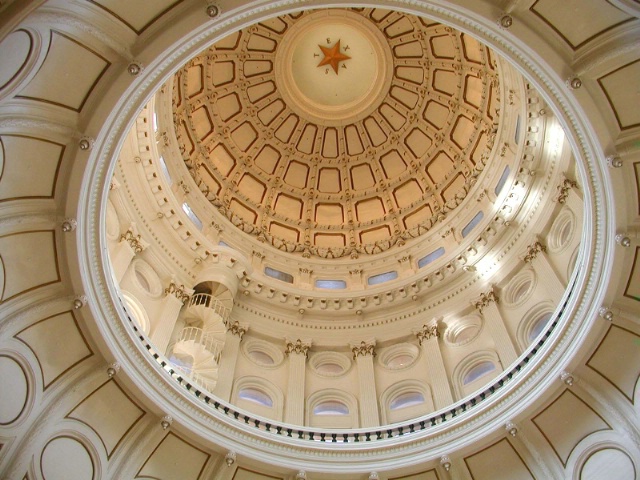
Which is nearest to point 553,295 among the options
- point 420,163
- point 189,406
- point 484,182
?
point 484,182

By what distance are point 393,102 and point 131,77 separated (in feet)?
78.9

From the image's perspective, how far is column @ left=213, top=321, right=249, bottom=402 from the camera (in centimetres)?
2170

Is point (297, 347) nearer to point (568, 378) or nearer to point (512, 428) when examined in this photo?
point (512, 428)

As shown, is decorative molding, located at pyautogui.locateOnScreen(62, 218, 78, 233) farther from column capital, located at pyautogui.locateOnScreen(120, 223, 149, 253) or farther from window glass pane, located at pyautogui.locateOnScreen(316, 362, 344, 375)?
window glass pane, located at pyautogui.locateOnScreen(316, 362, 344, 375)

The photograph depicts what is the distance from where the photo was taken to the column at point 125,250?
21141mm

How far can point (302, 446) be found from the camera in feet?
60.2

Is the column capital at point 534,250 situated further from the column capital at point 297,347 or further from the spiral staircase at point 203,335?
the spiral staircase at point 203,335

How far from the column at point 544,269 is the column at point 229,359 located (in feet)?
37.8

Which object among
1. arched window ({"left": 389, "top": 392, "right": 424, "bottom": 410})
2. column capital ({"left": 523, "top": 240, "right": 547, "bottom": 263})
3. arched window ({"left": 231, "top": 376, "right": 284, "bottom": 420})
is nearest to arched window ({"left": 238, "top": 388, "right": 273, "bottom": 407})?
arched window ({"left": 231, "top": 376, "right": 284, "bottom": 420})

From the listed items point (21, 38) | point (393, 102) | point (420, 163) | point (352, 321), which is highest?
point (393, 102)

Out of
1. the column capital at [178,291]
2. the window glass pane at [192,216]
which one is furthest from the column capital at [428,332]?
the window glass pane at [192,216]

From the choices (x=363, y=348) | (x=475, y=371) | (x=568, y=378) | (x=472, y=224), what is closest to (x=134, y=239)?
(x=363, y=348)

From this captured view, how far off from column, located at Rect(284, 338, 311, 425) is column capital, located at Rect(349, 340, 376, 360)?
188 cm

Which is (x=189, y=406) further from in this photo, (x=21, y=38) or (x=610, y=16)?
(x=610, y=16)
